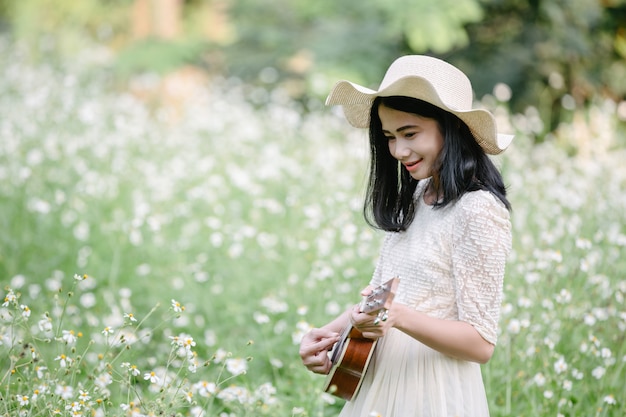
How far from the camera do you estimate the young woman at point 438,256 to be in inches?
71.4

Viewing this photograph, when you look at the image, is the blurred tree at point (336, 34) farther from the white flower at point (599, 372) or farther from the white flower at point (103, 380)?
the white flower at point (103, 380)

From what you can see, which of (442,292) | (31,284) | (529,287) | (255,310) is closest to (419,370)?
(442,292)

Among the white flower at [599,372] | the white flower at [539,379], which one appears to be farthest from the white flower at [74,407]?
the white flower at [599,372]

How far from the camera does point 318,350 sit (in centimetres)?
208

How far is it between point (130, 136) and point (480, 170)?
179 inches

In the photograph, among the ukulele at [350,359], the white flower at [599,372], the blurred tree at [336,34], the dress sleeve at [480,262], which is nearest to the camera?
the dress sleeve at [480,262]

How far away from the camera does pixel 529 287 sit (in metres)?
3.24

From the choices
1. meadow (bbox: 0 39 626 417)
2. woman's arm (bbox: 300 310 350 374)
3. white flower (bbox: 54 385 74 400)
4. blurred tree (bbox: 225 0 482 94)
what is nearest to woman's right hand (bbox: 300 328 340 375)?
woman's arm (bbox: 300 310 350 374)

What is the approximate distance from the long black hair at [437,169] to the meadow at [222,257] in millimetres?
148

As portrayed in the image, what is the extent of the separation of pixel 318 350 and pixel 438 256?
46cm

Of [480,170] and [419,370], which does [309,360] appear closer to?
[419,370]

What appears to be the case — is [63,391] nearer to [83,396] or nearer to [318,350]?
[83,396]

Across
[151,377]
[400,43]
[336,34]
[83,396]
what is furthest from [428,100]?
[336,34]

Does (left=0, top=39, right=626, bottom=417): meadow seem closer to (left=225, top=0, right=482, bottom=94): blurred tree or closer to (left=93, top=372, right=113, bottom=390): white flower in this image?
(left=93, top=372, right=113, bottom=390): white flower
